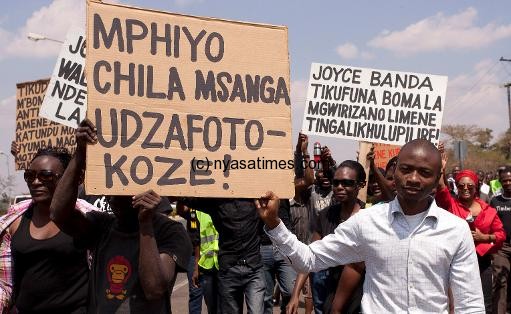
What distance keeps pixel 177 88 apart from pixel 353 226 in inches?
48.9

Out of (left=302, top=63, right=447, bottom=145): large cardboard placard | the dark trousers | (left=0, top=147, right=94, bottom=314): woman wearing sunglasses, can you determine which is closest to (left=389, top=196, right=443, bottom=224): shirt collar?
(left=0, top=147, right=94, bottom=314): woman wearing sunglasses

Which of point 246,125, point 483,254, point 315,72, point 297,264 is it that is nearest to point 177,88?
point 246,125

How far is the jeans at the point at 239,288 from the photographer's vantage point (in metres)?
6.57

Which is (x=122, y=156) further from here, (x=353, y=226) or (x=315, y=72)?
(x=315, y=72)

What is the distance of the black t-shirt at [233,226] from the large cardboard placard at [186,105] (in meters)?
2.40

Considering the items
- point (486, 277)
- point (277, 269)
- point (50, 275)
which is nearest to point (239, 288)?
point (277, 269)

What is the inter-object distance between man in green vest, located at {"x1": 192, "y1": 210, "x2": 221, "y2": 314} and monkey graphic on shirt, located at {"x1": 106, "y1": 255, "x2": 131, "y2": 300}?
3038 millimetres

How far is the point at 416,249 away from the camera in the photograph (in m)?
3.26

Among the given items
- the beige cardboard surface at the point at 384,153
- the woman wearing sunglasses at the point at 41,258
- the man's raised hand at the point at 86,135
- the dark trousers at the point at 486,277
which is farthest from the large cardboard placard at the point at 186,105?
the beige cardboard surface at the point at 384,153

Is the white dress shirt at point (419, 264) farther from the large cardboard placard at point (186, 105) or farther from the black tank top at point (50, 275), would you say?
the black tank top at point (50, 275)

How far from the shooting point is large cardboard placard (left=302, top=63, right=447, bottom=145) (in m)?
8.55

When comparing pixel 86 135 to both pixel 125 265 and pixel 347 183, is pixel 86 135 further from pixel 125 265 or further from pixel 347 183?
pixel 347 183

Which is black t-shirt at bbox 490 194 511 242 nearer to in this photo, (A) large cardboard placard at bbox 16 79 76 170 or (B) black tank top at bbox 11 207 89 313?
(A) large cardboard placard at bbox 16 79 76 170

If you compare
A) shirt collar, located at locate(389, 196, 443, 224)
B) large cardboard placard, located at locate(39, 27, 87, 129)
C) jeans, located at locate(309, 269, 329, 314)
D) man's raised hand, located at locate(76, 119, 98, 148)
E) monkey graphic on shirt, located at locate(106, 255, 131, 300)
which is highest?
large cardboard placard, located at locate(39, 27, 87, 129)
